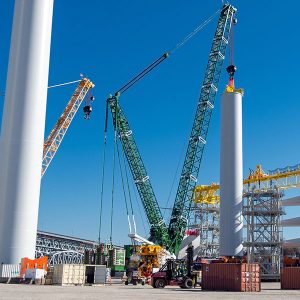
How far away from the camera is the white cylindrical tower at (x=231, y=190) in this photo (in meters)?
68.3

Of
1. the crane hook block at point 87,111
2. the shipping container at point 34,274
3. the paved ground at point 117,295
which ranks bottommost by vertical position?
the paved ground at point 117,295

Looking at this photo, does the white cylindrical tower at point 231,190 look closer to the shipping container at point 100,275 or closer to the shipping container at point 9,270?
the shipping container at point 100,275

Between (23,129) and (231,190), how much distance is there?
29.0 m

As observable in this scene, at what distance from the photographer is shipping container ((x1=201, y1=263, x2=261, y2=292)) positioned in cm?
4400

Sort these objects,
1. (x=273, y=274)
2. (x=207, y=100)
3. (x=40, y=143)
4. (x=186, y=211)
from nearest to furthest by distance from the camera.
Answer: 1. (x=40, y=143)
2. (x=273, y=274)
3. (x=207, y=100)
4. (x=186, y=211)

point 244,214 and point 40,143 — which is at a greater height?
point 40,143

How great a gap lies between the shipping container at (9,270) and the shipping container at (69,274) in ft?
13.2

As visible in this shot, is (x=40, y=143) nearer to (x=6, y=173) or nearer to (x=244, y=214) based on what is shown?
(x=6, y=173)

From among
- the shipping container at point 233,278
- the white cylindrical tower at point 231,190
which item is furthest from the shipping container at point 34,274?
the white cylindrical tower at point 231,190

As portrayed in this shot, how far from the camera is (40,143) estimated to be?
56.8 m

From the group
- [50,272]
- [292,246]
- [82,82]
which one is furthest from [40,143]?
[292,246]

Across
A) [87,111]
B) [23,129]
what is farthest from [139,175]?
[23,129]

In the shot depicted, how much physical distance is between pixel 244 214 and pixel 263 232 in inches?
144

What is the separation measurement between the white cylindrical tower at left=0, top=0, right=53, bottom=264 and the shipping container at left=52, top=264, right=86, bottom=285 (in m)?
4.81
